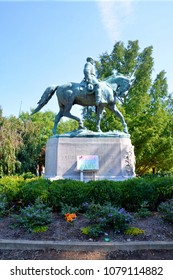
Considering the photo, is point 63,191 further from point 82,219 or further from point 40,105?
point 40,105

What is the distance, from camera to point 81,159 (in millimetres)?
10742

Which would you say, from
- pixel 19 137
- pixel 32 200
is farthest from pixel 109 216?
pixel 19 137

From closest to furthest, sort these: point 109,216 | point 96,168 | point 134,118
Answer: point 109,216
point 96,168
point 134,118

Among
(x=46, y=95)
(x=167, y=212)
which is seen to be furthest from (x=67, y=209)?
(x=46, y=95)

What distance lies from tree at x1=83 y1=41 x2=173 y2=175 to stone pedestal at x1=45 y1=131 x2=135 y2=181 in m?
8.37

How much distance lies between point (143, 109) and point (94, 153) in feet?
41.6

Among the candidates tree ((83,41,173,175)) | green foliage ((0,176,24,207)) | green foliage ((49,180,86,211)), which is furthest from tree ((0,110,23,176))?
green foliage ((49,180,86,211))

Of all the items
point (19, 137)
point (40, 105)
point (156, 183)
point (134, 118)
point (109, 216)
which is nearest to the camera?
point (109, 216)

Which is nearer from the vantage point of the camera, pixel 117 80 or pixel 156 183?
pixel 156 183

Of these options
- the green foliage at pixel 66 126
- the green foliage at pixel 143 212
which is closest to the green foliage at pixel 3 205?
the green foliage at pixel 143 212

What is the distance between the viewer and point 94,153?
35.8ft

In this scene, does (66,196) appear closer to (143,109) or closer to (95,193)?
(95,193)

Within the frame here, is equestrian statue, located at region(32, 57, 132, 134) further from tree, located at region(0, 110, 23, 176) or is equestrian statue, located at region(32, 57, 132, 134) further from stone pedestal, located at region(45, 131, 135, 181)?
tree, located at region(0, 110, 23, 176)

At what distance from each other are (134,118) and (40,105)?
1078cm
